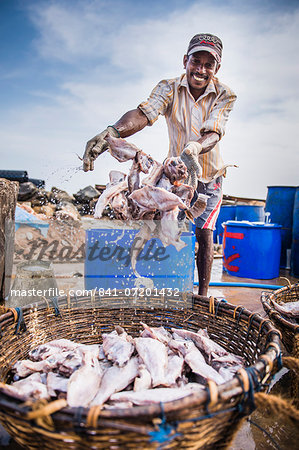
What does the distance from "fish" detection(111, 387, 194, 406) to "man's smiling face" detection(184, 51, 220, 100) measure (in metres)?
2.76

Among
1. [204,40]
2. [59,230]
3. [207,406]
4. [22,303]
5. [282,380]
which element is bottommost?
[282,380]

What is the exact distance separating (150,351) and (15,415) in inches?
32.5

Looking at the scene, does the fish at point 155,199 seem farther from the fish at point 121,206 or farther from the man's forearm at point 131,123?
the man's forearm at point 131,123

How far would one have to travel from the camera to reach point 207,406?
0.92 metres

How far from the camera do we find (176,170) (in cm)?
194

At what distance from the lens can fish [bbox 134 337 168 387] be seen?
4.79 feet

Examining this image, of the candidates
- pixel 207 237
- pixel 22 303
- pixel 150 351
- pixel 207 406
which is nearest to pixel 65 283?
pixel 22 303

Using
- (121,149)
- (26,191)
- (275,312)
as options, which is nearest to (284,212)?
(275,312)

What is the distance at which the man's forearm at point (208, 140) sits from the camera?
101 inches

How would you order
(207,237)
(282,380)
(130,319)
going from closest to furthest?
1. (282,380)
2. (130,319)
3. (207,237)

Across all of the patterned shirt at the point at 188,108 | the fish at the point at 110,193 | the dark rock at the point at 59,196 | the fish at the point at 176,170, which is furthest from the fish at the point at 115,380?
the dark rock at the point at 59,196

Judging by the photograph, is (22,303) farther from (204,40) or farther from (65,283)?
(204,40)

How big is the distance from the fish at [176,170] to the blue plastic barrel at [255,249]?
3.91 meters

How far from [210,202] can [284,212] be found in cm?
384
